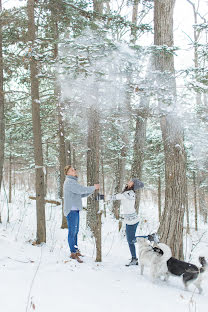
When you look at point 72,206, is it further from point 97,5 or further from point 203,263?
point 97,5

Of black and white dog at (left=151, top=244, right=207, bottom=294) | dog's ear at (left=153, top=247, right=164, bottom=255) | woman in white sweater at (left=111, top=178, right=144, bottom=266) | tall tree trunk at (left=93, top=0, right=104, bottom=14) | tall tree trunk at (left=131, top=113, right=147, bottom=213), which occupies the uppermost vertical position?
tall tree trunk at (left=93, top=0, right=104, bottom=14)

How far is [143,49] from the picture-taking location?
17.6ft

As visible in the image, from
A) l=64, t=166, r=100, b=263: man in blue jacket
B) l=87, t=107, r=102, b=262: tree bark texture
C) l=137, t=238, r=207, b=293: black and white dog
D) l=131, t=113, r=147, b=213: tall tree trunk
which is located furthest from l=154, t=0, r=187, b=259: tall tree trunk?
l=131, t=113, r=147, b=213: tall tree trunk

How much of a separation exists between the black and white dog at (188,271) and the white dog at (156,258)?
11 cm

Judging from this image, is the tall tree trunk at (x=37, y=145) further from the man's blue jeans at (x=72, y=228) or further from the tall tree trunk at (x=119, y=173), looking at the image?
the tall tree trunk at (x=119, y=173)

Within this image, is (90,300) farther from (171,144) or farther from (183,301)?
(171,144)

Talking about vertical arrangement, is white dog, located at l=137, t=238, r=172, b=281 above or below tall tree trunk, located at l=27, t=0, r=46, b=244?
below

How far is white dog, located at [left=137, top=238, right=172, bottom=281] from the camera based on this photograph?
452 cm

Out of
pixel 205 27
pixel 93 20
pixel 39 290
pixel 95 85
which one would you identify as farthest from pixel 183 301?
pixel 93 20

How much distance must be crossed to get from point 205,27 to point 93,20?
296 centimetres

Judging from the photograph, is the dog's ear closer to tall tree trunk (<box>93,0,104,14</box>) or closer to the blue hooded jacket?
the blue hooded jacket

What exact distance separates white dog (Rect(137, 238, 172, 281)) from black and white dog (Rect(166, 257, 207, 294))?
110 millimetres

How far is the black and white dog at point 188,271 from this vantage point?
412 cm

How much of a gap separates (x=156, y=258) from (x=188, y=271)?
0.64 m
